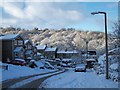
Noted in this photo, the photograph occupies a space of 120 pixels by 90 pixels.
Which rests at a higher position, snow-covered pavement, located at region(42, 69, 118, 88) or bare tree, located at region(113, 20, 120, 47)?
bare tree, located at region(113, 20, 120, 47)

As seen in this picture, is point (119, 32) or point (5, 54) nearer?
point (119, 32)

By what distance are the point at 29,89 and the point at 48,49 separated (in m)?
128

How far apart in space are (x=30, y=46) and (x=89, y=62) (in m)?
20.2

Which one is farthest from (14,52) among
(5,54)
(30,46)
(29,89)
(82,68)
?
(29,89)

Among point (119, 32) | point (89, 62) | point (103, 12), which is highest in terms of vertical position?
point (103, 12)

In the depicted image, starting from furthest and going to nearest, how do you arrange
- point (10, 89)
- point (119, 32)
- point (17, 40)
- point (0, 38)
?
point (17, 40) < point (0, 38) < point (119, 32) < point (10, 89)

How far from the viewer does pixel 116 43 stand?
2786 centimetres

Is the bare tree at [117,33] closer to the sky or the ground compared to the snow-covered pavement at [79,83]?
closer to the sky

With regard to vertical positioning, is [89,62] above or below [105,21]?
below

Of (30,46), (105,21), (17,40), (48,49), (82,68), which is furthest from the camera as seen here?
(48,49)

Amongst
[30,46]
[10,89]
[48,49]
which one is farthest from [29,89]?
[48,49]

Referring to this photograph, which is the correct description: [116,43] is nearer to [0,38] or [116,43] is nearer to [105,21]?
[105,21]

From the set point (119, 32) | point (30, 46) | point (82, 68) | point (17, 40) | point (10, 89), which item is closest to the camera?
point (10, 89)

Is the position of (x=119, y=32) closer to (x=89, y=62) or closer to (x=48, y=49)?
(x=89, y=62)
